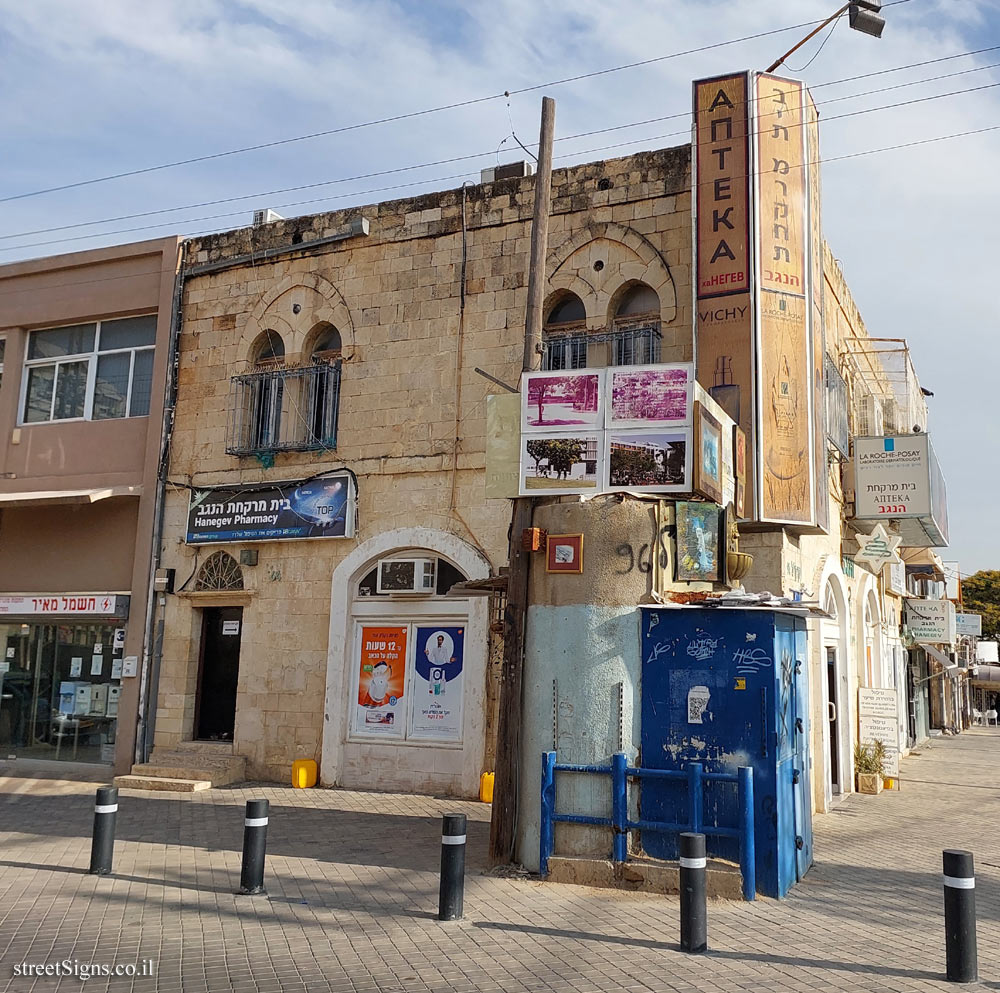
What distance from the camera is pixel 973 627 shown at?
3291 centimetres

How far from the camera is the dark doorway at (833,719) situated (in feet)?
47.1

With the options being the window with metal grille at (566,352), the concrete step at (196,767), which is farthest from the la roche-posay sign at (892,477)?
the concrete step at (196,767)

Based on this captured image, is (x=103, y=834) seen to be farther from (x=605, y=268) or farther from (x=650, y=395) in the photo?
(x=605, y=268)

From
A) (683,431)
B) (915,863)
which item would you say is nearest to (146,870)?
(683,431)

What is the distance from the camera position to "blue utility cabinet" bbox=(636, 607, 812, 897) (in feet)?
25.7

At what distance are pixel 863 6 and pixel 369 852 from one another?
10.6m

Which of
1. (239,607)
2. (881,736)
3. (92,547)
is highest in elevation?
(92,547)

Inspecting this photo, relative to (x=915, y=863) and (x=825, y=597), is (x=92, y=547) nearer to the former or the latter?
(x=825, y=597)

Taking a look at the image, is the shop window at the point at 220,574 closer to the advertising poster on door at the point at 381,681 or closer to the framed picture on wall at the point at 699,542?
the advertising poster on door at the point at 381,681

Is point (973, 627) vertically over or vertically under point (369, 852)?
over

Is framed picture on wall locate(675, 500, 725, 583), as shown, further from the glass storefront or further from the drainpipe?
the glass storefront

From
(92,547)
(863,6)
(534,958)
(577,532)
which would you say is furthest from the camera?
(92,547)

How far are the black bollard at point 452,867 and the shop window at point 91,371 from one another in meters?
11.6

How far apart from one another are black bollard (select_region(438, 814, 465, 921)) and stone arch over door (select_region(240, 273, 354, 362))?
9336 mm
